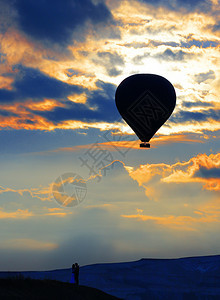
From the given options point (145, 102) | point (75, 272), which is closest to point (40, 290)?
point (75, 272)

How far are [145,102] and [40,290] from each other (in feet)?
84.7

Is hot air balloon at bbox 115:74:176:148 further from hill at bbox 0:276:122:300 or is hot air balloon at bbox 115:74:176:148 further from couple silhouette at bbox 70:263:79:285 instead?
hill at bbox 0:276:122:300

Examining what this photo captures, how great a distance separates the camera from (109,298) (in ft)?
103

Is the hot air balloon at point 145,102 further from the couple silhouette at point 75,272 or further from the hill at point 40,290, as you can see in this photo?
the hill at point 40,290

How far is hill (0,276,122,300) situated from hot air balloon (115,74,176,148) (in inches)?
812

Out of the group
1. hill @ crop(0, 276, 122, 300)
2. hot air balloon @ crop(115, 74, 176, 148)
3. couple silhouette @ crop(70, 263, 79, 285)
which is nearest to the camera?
hill @ crop(0, 276, 122, 300)

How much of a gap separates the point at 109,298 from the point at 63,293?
5413 millimetres

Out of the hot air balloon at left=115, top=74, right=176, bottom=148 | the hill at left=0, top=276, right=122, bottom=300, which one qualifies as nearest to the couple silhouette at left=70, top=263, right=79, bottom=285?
the hill at left=0, top=276, right=122, bottom=300

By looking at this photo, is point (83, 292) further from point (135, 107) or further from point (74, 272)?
point (135, 107)

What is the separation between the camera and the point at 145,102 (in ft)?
152

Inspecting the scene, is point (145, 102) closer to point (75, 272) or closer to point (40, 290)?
point (75, 272)

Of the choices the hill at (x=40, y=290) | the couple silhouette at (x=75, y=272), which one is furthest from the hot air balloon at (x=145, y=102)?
the hill at (x=40, y=290)

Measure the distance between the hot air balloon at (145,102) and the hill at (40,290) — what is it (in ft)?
67.7

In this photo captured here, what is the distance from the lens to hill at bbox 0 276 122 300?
25.0 m
